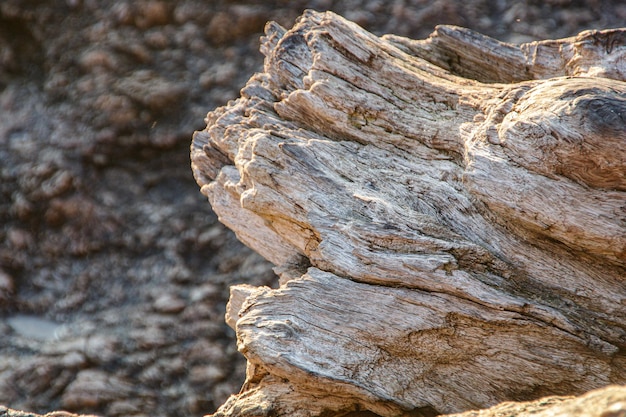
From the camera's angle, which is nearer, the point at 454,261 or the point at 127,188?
the point at 454,261

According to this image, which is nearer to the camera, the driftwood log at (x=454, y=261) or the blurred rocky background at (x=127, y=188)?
the driftwood log at (x=454, y=261)

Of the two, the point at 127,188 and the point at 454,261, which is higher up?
the point at 454,261

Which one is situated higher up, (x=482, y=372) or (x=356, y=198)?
(x=356, y=198)

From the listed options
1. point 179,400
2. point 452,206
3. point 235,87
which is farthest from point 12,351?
point 452,206

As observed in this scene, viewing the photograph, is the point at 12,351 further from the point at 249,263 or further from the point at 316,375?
the point at 316,375
